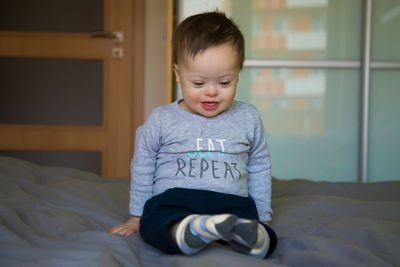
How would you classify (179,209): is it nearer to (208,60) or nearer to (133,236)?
(133,236)

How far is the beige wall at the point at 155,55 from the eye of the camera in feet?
10.8

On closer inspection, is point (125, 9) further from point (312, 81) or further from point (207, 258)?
point (207, 258)

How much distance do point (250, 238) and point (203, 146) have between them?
1.14 ft

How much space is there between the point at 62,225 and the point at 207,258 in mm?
419

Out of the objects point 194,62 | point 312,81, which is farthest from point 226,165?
point 312,81

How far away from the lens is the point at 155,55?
3291mm

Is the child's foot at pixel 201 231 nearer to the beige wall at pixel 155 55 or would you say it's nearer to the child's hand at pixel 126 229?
the child's hand at pixel 126 229

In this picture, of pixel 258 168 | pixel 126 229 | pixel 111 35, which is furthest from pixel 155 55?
pixel 126 229

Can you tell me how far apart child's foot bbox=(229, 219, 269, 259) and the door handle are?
2668 millimetres

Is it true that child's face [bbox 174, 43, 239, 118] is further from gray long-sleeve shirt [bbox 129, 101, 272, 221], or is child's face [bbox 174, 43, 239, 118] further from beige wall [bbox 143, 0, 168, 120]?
beige wall [bbox 143, 0, 168, 120]

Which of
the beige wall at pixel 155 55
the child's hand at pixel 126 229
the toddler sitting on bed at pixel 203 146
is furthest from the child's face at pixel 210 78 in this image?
the beige wall at pixel 155 55

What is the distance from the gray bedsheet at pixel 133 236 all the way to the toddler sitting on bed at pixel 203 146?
3.4 inches

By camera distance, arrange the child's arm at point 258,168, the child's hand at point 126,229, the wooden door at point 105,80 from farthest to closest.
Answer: the wooden door at point 105,80 → the child's arm at point 258,168 → the child's hand at point 126,229

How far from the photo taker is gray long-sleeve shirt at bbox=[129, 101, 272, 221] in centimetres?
105
